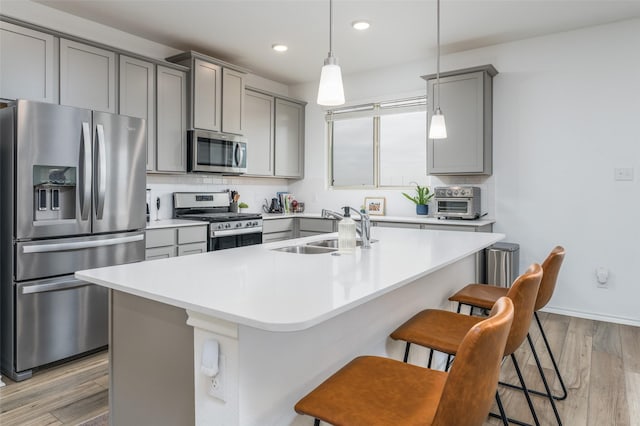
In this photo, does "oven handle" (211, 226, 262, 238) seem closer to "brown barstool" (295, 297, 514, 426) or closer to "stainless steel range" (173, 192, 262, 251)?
"stainless steel range" (173, 192, 262, 251)

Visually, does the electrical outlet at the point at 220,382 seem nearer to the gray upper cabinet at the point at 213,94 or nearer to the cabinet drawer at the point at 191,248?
the cabinet drawer at the point at 191,248

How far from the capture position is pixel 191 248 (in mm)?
3723

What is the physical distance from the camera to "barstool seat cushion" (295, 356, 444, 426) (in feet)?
3.67

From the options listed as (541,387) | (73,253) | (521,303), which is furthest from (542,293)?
(73,253)

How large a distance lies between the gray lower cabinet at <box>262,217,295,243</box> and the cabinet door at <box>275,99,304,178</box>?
0.70 m

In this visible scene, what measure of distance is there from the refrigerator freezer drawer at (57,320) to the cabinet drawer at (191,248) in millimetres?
808

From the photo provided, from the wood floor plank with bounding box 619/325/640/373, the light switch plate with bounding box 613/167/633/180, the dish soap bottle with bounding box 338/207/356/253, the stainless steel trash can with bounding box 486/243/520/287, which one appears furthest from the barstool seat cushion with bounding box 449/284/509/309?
the light switch plate with bounding box 613/167/633/180

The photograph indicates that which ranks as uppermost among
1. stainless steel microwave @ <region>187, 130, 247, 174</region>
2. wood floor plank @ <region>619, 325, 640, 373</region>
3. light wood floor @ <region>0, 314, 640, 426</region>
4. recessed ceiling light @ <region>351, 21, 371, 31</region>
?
recessed ceiling light @ <region>351, 21, 371, 31</region>

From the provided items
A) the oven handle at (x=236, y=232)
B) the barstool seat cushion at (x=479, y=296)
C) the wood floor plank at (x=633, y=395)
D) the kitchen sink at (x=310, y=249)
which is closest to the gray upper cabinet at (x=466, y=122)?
the barstool seat cushion at (x=479, y=296)

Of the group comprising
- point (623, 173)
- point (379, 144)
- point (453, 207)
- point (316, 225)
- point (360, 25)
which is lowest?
point (316, 225)

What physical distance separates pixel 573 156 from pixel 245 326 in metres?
3.82

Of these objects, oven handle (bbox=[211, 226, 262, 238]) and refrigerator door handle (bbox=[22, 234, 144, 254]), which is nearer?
refrigerator door handle (bbox=[22, 234, 144, 254])

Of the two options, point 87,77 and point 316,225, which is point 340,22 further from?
point 316,225

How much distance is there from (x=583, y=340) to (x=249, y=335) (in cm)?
311
